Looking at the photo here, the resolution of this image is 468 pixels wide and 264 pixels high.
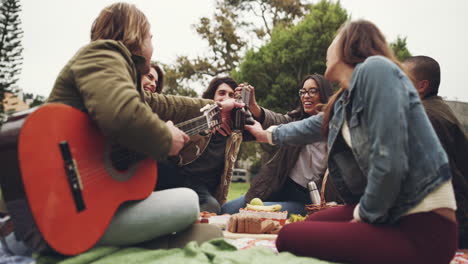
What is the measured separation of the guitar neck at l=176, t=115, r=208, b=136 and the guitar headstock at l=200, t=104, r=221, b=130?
8 centimetres

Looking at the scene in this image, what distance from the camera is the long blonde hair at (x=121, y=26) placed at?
247cm

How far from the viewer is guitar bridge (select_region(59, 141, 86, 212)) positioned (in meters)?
1.90

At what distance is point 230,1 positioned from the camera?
26047mm

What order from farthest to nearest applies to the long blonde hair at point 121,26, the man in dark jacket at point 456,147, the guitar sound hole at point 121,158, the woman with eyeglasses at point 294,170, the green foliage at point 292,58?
the green foliage at point 292,58
the woman with eyeglasses at point 294,170
the man in dark jacket at point 456,147
the long blonde hair at point 121,26
the guitar sound hole at point 121,158

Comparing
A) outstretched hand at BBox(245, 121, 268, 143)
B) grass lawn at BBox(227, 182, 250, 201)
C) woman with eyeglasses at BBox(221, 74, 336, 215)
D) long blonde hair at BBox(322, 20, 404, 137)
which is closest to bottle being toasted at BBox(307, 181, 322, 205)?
woman with eyeglasses at BBox(221, 74, 336, 215)

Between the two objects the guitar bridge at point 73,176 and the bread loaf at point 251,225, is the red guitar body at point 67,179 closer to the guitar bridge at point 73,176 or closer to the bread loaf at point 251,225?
the guitar bridge at point 73,176

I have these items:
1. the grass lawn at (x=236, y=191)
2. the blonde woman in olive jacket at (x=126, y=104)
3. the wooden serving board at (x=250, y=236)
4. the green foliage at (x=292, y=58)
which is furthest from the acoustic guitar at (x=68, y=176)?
the green foliage at (x=292, y=58)

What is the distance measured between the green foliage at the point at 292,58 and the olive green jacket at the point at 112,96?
16836 mm

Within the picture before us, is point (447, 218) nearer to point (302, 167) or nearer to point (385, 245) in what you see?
point (385, 245)

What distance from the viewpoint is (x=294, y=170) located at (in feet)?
15.5

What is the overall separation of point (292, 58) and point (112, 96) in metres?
18.0

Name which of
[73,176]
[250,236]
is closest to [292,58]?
[250,236]

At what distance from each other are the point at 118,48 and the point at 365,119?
145 centimetres

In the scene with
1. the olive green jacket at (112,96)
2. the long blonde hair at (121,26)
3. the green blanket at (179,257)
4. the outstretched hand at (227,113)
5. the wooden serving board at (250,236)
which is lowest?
the wooden serving board at (250,236)
